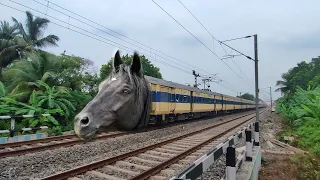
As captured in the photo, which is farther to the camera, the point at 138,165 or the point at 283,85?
the point at 283,85

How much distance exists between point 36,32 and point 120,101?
28.5m

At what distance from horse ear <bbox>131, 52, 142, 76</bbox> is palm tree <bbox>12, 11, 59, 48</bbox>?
1017 inches

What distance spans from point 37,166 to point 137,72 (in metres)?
5.92

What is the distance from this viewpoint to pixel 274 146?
9820mm

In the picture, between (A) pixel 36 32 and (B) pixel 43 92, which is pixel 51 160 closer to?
(B) pixel 43 92

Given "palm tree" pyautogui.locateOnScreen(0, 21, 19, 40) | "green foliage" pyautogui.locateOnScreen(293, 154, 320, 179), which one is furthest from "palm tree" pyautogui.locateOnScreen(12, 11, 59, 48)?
"green foliage" pyautogui.locateOnScreen(293, 154, 320, 179)

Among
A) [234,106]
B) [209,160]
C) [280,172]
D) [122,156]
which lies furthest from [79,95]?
[234,106]

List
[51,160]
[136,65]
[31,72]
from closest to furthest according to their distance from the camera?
[136,65] → [51,160] → [31,72]

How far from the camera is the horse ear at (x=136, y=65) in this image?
1433 mm

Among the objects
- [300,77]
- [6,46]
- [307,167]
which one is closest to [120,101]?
[307,167]

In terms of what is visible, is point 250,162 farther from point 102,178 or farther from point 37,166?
point 37,166

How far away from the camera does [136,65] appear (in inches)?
60.1

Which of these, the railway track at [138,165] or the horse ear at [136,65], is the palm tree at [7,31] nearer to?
the railway track at [138,165]

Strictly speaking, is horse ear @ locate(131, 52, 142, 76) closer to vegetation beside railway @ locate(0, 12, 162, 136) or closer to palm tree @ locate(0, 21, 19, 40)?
vegetation beside railway @ locate(0, 12, 162, 136)
